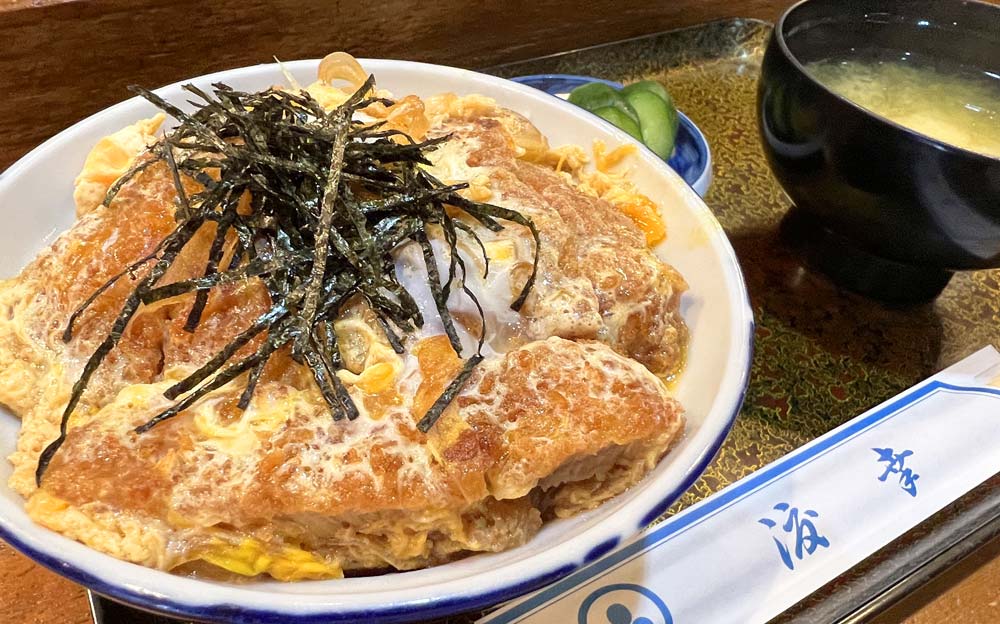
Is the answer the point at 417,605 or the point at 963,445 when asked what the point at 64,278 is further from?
the point at 963,445

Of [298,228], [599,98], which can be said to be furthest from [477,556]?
[599,98]

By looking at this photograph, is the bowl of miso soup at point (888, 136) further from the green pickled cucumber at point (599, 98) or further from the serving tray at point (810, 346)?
the green pickled cucumber at point (599, 98)

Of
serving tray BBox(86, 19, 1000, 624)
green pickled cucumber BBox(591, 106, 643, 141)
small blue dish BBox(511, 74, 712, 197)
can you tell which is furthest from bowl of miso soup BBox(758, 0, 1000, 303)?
green pickled cucumber BBox(591, 106, 643, 141)

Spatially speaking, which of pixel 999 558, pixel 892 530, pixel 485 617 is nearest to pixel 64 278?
pixel 485 617

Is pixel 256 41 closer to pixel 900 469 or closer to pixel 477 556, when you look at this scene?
pixel 477 556

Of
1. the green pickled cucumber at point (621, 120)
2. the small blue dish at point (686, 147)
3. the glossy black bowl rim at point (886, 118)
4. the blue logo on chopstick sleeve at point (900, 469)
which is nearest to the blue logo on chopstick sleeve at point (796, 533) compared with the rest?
the blue logo on chopstick sleeve at point (900, 469)

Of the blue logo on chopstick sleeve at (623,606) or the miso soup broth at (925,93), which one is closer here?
the blue logo on chopstick sleeve at (623,606)
